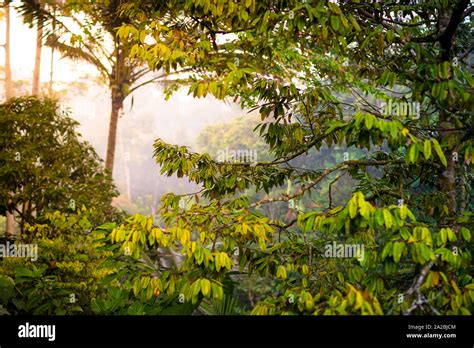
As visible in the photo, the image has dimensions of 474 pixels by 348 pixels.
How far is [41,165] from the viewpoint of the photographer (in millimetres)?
6500

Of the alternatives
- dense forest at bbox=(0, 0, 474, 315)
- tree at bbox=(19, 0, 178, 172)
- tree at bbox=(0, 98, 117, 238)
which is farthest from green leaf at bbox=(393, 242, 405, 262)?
tree at bbox=(19, 0, 178, 172)

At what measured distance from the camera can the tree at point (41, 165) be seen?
242 inches

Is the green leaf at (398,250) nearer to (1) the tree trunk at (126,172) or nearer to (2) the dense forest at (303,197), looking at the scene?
(2) the dense forest at (303,197)

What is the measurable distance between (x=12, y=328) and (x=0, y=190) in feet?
11.0

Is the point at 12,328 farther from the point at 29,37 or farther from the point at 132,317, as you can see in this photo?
the point at 29,37

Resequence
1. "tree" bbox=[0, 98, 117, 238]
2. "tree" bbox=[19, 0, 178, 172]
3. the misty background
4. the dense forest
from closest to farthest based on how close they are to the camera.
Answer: the dense forest, "tree" bbox=[0, 98, 117, 238], "tree" bbox=[19, 0, 178, 172], the misty background

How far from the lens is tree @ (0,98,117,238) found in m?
6.14

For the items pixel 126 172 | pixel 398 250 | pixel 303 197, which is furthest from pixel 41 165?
pixel 126 172

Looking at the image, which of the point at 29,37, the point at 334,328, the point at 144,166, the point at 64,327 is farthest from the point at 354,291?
the point at 144,166

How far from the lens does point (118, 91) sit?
934 cm

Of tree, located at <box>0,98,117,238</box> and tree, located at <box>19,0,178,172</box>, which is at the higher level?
tree, located at <box>19,0,178,172</box>

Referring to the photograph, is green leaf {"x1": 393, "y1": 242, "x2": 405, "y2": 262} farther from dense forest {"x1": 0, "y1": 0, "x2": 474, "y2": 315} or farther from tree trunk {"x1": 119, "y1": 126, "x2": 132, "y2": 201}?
tree trunk {"x1": 119, "y1": 126, "x2": 132, "y2": 201}

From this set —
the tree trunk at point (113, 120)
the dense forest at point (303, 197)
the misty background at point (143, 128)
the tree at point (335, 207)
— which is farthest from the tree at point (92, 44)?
the misty background at point (143, 128)

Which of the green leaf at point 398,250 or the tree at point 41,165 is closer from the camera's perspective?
the green leaf at point 398,250
